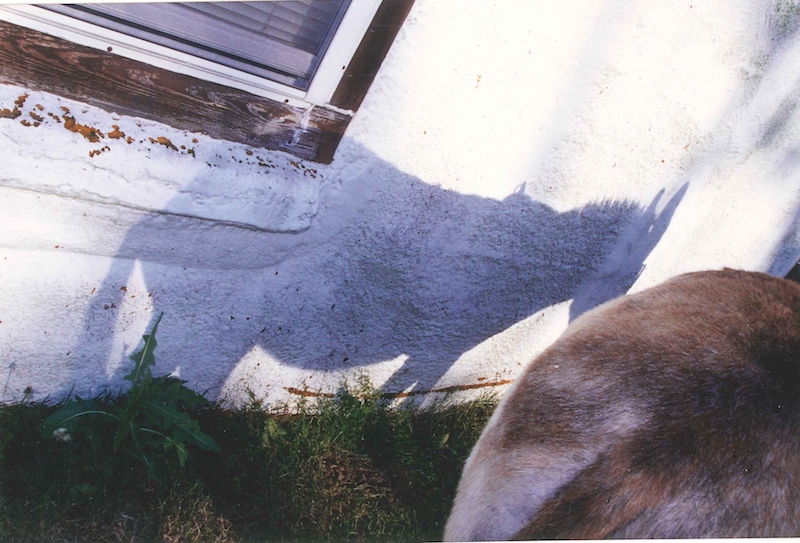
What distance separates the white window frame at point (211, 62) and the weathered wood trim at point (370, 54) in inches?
0.8

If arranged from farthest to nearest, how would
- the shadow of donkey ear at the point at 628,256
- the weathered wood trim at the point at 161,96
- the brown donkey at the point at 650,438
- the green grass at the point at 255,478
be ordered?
the shadow of donkey ear at the point at 628,256 < the green grass at the point at 255,478 < the weathered wood trim at the point at 161,96 < the brown donkey at the point at 650,438

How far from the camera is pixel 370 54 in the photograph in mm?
1603

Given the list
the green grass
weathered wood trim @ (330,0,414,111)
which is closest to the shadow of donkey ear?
the green grass

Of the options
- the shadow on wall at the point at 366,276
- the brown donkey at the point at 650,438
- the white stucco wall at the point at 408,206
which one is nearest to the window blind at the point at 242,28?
the white stucco wall at the point at 408,206

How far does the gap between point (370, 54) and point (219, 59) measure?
0.43 meters

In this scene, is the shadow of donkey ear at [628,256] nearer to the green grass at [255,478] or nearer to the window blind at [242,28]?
the green grass at [255,478]

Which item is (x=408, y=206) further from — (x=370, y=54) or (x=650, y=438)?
(x=650, y=438)

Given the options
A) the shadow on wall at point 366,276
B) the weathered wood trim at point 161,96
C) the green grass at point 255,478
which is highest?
the weathered wood trim at point 161,96

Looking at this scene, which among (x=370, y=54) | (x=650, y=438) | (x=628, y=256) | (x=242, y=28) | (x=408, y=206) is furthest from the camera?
(x=628, y=256)

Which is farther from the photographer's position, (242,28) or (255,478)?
(255,478)

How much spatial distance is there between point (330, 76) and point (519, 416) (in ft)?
3.63

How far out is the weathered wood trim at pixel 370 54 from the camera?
154 cm

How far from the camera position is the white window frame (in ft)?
4.03

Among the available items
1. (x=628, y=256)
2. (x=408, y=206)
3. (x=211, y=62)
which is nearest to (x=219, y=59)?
(x=211, y=62)
